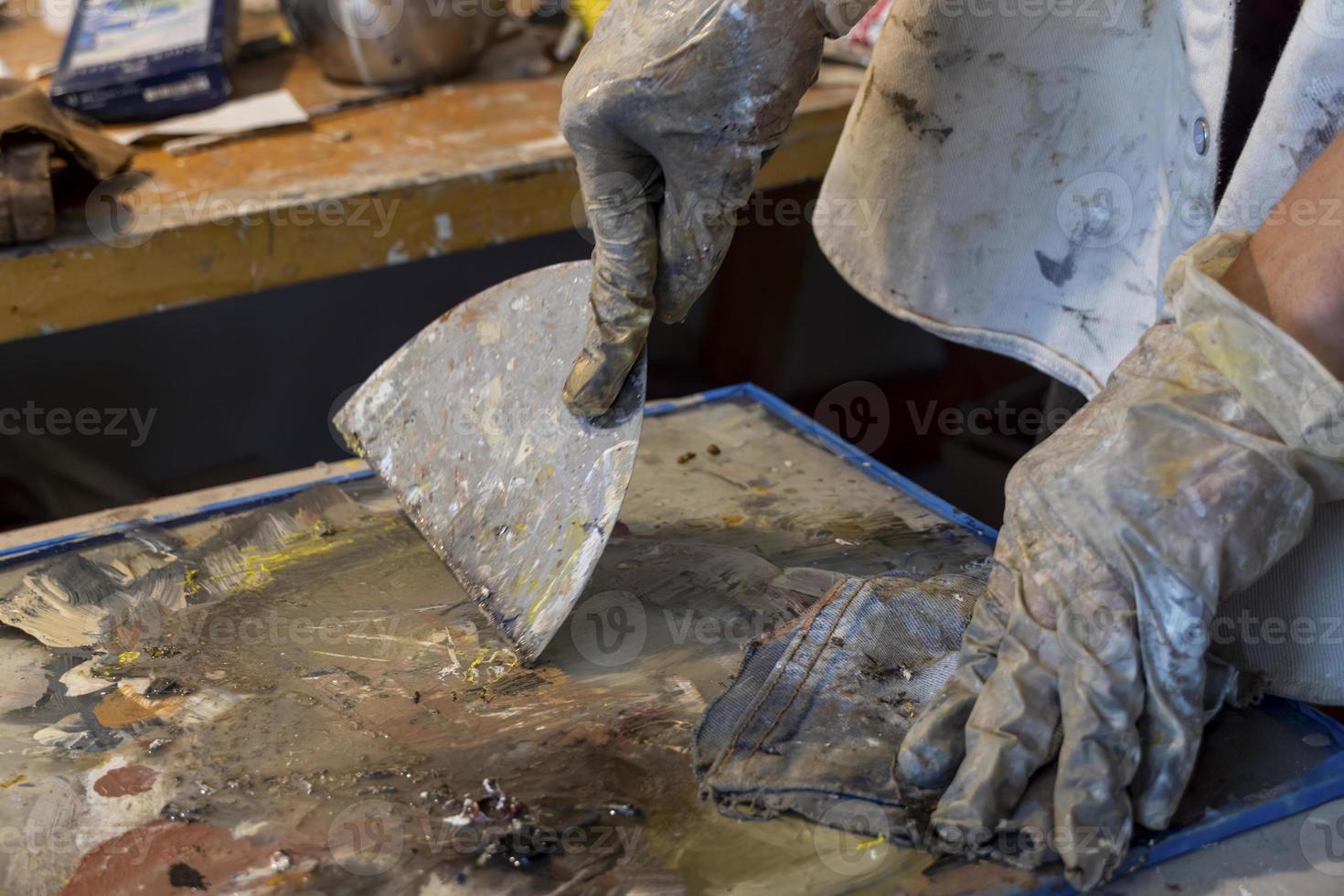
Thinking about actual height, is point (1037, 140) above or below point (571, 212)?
above

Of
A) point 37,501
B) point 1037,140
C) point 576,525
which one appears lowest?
point 37,501

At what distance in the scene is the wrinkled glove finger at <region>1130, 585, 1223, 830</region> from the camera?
2.98ft

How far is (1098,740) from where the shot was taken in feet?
2.96

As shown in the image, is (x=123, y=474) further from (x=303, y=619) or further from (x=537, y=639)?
(x=537, y=639)

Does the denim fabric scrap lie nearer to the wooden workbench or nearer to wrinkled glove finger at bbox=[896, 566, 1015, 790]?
wrinkled glove finger at bbox=[896, 566, 1015, 790]

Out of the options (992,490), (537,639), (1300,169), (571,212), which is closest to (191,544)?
(537,639)

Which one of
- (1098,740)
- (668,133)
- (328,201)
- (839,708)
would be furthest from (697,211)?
(328,201)

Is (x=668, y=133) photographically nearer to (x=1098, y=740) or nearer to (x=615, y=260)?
(x=615, y=260)

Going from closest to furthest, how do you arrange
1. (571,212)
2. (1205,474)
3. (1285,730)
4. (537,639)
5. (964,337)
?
(1205,474), (1285,730), (537,639), (964,337), (571,212)

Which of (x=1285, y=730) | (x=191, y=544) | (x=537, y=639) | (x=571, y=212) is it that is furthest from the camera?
(x=571, y=212)

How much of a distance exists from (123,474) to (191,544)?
3.73 ft

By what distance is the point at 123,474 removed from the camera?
2404mm

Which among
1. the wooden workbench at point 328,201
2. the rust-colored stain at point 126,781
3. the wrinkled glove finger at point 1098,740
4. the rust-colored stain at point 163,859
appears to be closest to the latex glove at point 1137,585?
the wrinkled glove finger at point 1098,740

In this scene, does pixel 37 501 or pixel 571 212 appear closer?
pixel 571 212
